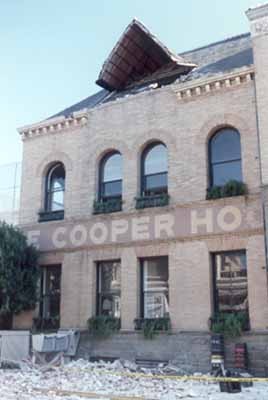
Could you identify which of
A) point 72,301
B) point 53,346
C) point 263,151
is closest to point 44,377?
point 53,346

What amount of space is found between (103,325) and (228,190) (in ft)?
19.0

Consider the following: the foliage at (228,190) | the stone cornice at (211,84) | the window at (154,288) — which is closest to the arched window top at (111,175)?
the window at (154,288)

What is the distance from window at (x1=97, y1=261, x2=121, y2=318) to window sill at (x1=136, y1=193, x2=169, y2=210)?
2.11 m

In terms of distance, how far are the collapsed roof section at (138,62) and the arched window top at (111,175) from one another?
3504 mm

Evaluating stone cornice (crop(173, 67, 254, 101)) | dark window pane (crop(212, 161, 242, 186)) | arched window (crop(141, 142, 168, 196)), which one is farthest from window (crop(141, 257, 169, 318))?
stone cornice (crop(173, 67, 254, 101))

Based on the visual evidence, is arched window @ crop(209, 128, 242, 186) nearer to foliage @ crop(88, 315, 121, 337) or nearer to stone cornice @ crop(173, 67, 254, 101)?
stone cornice @ crop(173, 67, 254, 101)

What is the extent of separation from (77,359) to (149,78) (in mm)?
10638

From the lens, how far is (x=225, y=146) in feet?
52.0

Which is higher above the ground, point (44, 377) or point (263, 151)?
point (263, 151)

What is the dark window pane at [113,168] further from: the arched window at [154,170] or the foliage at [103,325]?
the foliage at [103,325]

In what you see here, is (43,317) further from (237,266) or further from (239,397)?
(239,397)

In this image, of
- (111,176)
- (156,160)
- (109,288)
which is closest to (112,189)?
(111,176)

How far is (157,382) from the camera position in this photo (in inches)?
487

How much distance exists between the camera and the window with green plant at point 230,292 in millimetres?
13984
